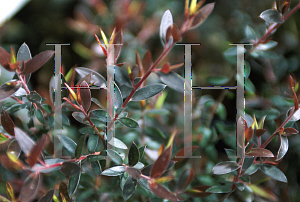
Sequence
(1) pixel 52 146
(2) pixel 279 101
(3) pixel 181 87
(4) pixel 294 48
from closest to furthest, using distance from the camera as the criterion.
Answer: (3) pixel 181 87 < (1) pixel 52 146 < (2) pixel 279 101 < (4) pixel 294 48

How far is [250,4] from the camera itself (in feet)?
2.19

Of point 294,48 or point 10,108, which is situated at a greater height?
point 294,48

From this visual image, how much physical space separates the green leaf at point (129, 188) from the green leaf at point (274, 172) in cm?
23

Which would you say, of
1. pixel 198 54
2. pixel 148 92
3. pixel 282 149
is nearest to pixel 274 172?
pixel 282 149

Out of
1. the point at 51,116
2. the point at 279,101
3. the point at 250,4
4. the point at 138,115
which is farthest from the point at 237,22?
the point at 51,116

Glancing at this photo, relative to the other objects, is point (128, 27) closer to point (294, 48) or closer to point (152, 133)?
point (152, 133)

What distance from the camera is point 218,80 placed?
0.55m

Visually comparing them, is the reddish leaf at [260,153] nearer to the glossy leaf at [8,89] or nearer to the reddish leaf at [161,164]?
the reddish leaf at [161,164]

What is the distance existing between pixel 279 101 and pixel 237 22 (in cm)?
27

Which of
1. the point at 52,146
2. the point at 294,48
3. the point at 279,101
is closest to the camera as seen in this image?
the point at 52,146

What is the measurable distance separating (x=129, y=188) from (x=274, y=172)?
0.81 ft

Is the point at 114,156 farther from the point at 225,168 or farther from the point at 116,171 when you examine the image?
the point at 225,168

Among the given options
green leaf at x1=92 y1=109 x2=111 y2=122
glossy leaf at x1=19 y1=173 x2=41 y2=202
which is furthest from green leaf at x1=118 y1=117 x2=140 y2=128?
glossy leaf at x1=19 y1=173 x2=41 y2=202

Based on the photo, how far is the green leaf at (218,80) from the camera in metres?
0.54
